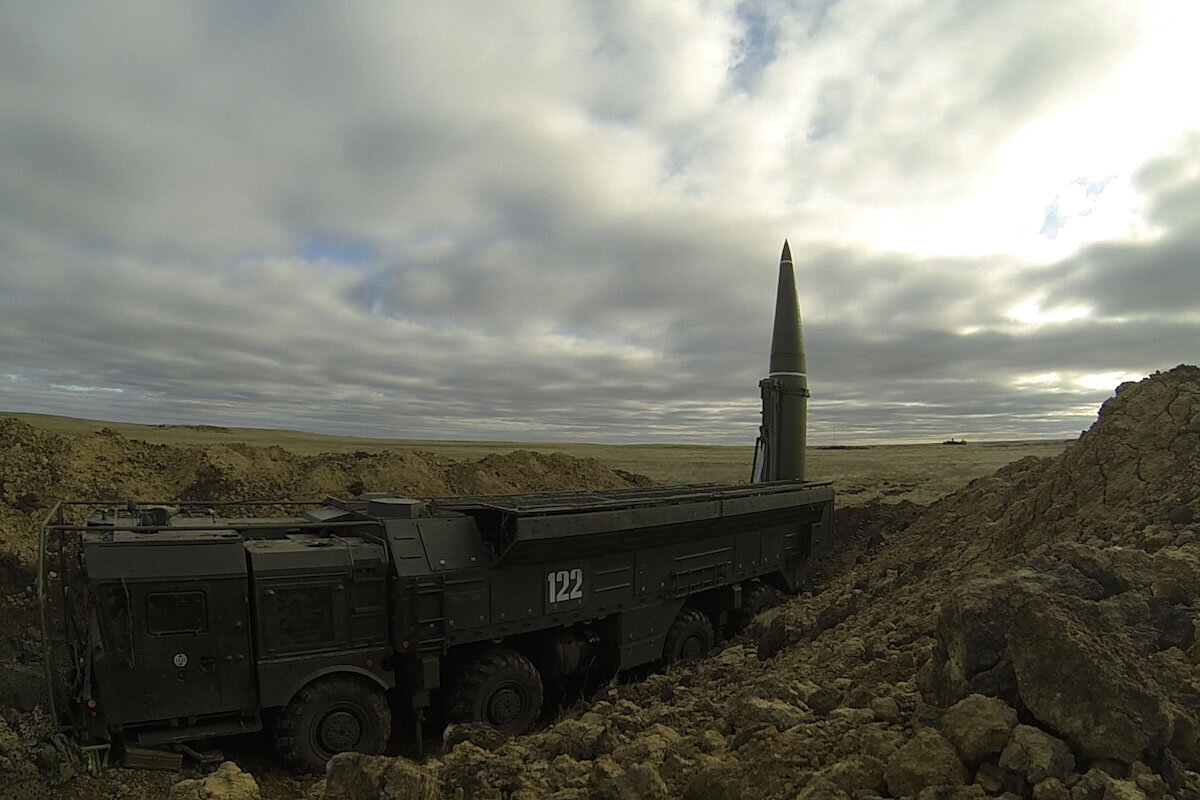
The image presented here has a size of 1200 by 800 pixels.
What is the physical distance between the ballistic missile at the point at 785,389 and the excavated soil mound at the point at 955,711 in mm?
7159

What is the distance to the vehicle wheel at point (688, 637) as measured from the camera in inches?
328

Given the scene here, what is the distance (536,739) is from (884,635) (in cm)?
256

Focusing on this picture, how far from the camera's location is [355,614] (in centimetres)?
600

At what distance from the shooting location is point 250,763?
226 inches

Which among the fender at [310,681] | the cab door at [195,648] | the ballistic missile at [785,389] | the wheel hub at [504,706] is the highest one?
the ballistic missile at [785,389]

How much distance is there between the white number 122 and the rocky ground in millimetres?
1252

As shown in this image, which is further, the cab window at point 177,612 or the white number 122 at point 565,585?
the white number 122 at point 565,585

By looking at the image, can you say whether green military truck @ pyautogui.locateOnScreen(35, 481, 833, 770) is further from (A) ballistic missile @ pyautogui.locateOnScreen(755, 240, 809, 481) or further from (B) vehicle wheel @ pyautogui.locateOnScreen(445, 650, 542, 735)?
(A) ballistic missile @ pyautogui.locateOnScreen(755, 240, 809, 481)

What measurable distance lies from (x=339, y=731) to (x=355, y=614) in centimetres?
Answer: 94

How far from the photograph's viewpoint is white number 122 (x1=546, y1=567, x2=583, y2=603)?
275 inches

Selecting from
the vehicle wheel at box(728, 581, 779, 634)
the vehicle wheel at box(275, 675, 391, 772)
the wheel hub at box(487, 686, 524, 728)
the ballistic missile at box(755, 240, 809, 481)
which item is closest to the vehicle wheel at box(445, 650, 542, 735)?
the wheel hub at box(487, 686, 524, 728)

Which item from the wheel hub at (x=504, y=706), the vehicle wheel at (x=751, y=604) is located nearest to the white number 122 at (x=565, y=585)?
the wheel hub at (x=504, y=706)

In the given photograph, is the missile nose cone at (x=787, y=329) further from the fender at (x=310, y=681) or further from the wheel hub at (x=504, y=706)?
the fender at (x=310, y=681)

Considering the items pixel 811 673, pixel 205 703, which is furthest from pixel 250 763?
pixel 811 673
